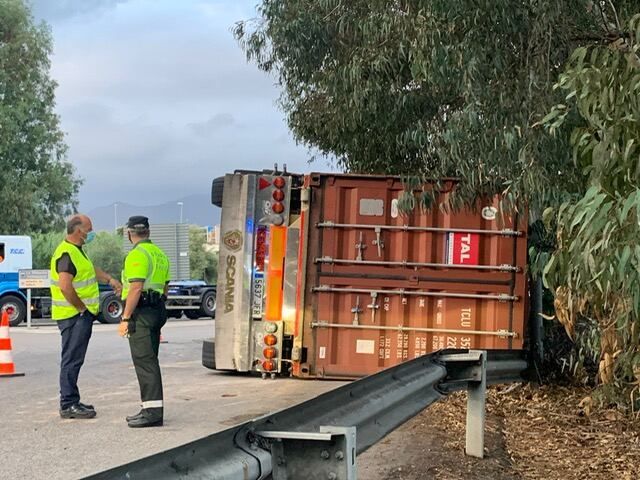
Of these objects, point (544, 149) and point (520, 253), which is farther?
point (520, 253)

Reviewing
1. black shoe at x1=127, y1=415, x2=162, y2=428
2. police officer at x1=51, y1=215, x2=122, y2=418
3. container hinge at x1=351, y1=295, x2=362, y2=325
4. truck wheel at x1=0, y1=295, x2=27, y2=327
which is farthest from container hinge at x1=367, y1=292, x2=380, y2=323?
truck wheel at x1=0, y1=295, x2=27, y2=327

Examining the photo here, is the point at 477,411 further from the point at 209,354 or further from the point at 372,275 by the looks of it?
the point at 209,354

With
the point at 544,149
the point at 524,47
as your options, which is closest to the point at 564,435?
the point at 544,149

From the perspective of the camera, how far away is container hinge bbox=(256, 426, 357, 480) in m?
3.31

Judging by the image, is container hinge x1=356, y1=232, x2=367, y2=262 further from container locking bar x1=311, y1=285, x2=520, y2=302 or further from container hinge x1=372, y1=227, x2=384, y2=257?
container locking bar x1=311, y1=285, x2=520, y2=302

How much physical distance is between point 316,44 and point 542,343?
5076 mm

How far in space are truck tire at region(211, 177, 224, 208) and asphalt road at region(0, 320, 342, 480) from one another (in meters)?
2.39

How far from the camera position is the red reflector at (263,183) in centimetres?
1065

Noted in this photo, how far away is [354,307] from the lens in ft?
33.2

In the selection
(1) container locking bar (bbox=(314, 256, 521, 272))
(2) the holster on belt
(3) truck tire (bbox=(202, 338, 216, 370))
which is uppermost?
(1) container locking bar (bbox=(314, 256, 521, 272))

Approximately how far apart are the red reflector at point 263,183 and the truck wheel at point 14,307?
17.2m

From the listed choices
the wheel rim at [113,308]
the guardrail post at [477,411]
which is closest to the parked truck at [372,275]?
the guardrail post at [477,411]

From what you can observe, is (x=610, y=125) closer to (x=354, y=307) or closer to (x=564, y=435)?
(x=564, y=435)

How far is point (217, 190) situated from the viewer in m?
11.2
